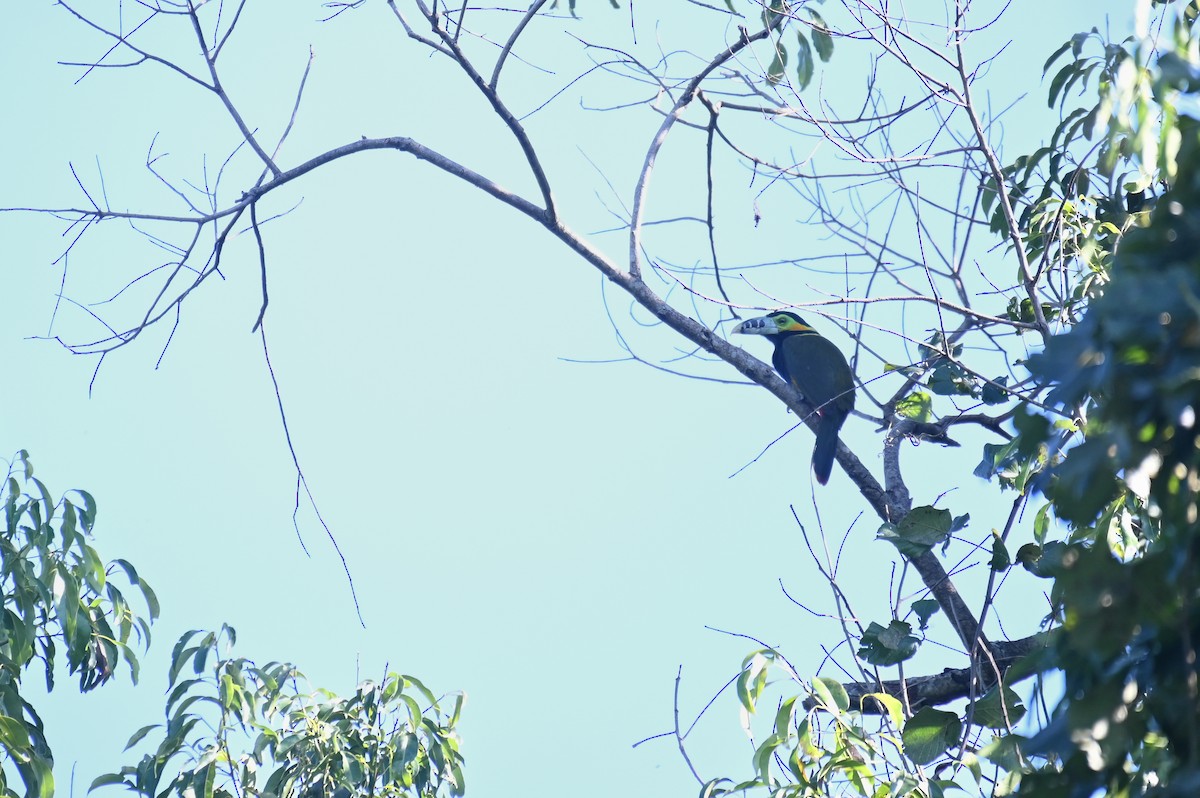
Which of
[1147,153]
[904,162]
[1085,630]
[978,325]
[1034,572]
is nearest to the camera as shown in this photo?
[1085,630]

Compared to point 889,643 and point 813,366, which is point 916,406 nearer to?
point 889,643

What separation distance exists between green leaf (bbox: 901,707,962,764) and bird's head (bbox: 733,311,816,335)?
13.3 feet

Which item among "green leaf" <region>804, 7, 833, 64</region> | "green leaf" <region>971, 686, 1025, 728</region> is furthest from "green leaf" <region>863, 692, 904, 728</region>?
"green leaf" <region>804, 7, 833, 64</region>

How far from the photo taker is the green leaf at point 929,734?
2127mm

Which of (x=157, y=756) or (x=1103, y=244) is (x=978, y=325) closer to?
(x=1103, y=244)

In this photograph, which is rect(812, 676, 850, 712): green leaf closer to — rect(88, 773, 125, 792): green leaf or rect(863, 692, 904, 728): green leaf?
rect(863, 692, 904, 728): green leaf

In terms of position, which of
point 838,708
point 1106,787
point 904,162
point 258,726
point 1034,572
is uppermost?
point 904,162

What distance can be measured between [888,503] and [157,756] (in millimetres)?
2020

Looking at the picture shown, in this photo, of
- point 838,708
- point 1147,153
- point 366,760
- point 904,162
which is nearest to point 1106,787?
point 1147,153

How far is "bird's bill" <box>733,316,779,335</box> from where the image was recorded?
6.16m

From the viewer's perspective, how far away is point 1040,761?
234 centimetres

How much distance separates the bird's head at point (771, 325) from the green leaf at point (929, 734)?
13.3 feet

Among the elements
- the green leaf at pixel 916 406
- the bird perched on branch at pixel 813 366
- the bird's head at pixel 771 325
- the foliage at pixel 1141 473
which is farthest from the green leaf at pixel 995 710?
the bird's head at pixel 771 325

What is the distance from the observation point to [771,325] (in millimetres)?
6176
